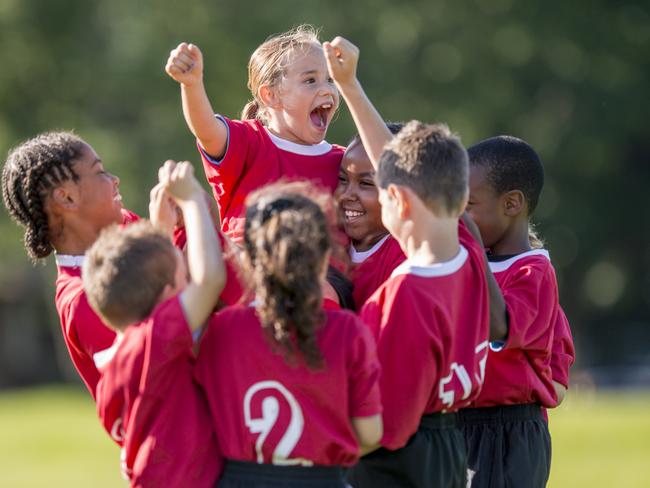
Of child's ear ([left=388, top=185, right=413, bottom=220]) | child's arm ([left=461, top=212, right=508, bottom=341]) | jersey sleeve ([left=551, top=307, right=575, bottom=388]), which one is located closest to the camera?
child's ear ([left=388, top=185, right=413, bottom=220])

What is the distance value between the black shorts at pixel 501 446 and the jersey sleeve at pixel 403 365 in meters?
1.13

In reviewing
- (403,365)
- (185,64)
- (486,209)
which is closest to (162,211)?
(185,64)

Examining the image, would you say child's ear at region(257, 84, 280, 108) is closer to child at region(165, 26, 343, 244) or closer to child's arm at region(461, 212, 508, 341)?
child at region(165, 26, 343, 244)

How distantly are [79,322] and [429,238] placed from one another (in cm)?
140

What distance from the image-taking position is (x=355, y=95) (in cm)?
429

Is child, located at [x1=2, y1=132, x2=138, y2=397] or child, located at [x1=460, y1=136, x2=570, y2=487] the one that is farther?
child, located at [x1=460, y1=136, x2=570, y2=487]

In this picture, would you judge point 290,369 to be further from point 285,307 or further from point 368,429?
point 368,429

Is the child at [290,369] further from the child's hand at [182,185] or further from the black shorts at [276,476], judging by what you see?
the child's hand at [182,185]

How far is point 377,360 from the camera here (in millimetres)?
3824

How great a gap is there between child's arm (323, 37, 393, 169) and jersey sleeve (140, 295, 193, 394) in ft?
3.44

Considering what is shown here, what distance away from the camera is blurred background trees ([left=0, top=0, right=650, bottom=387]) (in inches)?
1078

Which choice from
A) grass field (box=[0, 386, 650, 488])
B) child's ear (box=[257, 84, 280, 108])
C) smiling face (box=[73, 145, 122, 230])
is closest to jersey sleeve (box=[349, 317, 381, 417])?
smiling face (box=[73, 145, 122, 230])

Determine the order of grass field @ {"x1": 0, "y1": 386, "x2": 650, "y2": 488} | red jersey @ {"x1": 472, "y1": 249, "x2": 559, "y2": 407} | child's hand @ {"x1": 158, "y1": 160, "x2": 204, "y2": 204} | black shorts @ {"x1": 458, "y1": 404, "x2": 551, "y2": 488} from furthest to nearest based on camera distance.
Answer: grass field @ {"x1": 0, "y1": 386, "x2": 650, "y2": 488}, black shorts @ {"x1": 458, "y1": 404, "x2": 551, "y2": 488}, red jersey @ {"x1": 472, "y1": 249, "x2": 559, "y2": 407}, child's hand @ {"x1": 158, "y1": 160, "x2": 204, "y2": 204}

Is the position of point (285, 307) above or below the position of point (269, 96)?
below
